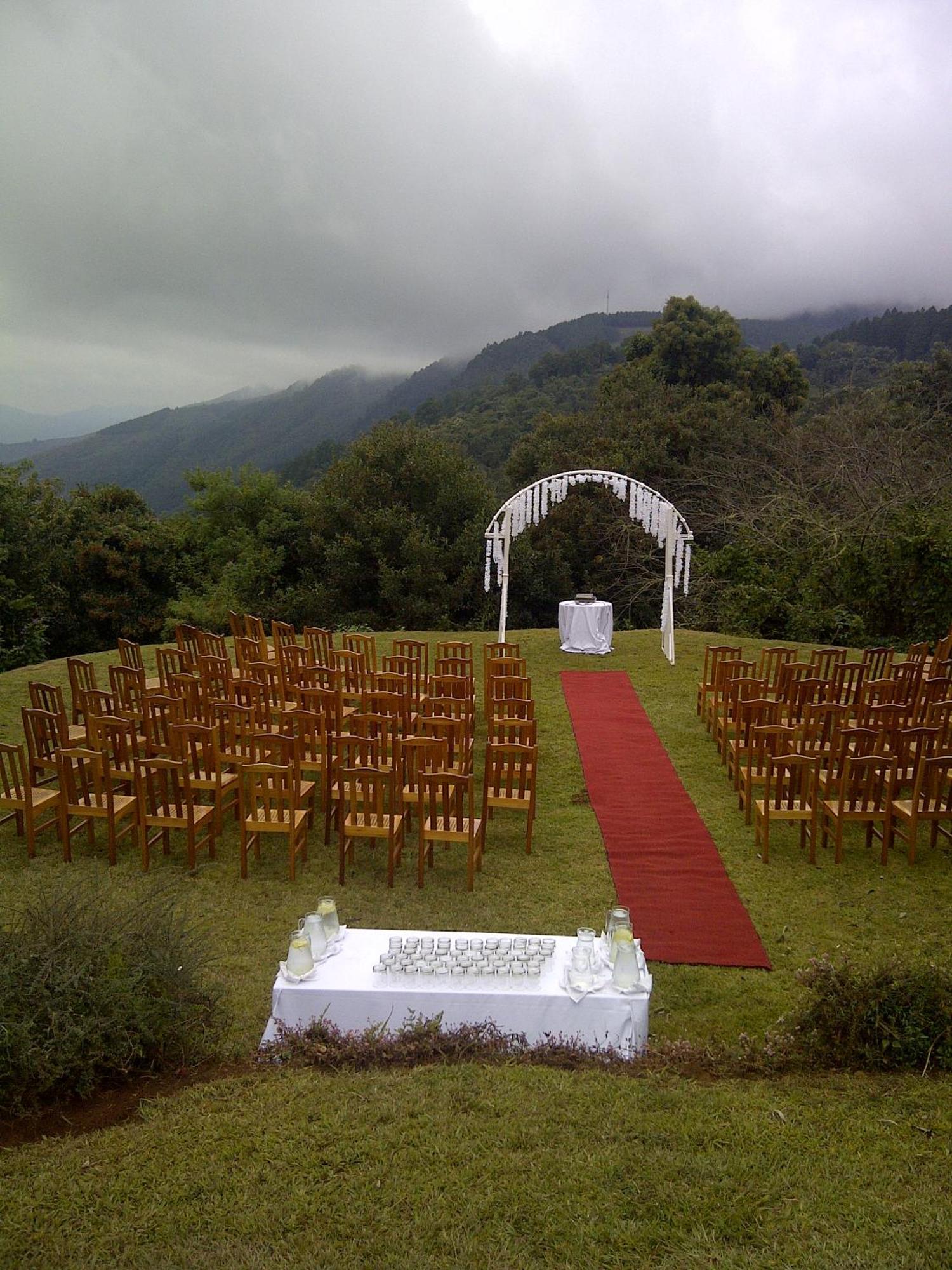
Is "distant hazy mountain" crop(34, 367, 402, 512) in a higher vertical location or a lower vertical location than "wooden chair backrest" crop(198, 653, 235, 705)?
higher

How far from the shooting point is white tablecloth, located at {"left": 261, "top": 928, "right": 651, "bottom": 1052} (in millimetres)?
4379

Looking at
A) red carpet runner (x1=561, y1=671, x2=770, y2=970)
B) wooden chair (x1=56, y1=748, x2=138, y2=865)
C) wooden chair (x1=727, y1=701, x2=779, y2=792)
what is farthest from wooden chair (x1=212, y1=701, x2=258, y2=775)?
wooden chair (x1=727, y1=701, x2=779, y2=792)

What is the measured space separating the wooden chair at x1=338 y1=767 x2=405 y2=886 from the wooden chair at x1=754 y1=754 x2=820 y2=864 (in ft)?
9.89

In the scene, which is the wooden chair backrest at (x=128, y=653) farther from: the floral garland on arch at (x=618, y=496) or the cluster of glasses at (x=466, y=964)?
the cluster of glasses at (x=466, y=964)

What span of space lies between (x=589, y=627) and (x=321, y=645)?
5.12m

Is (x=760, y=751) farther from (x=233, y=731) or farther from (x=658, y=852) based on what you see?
(x=233, y=731)

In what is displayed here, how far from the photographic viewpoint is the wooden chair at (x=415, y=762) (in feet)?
22.9

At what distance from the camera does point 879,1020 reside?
4.04m

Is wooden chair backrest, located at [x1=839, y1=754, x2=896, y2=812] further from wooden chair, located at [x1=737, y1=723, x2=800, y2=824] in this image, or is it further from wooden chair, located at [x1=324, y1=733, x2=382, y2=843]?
wooden chair, located at [x1=324, y1=733, x2=382, y2=843]

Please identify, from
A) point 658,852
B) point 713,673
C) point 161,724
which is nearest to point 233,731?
point 161,724

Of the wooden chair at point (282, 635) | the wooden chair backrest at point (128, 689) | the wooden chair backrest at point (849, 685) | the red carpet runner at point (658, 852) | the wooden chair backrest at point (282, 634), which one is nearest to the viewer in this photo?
the red carpet runner at point (658, 852)

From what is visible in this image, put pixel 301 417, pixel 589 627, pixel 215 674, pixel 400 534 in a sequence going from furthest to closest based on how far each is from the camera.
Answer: pixel 301 417, pixel 400 534, pixel 589 627, pixel 215 674

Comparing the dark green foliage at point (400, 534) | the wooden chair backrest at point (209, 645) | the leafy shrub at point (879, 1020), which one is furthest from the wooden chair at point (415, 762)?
the dark green foliage at point (400, 534)

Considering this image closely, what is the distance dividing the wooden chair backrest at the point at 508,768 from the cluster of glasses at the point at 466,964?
7.91 ft
